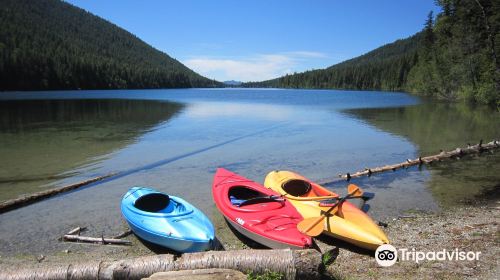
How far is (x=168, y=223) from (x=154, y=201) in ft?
7.70

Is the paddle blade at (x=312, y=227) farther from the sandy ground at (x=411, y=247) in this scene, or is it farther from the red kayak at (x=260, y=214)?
the sandy ground at (x=411, y=247)

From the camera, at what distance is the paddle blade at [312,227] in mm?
9109

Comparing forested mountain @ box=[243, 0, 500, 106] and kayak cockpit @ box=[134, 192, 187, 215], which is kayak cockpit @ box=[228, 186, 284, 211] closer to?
kayak cockpit @ box=[134, 192, 187, 215]

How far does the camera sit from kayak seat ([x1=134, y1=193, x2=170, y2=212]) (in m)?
12.0

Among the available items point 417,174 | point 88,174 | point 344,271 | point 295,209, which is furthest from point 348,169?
point 88,174

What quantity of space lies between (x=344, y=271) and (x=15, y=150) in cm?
2495

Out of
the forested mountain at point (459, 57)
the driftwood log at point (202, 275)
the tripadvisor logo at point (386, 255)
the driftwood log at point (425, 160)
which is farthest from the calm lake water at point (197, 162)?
the driftwood log at point (202, 275)

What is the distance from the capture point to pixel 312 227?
30.3 feet

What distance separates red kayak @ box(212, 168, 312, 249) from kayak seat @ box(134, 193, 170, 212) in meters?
1.73

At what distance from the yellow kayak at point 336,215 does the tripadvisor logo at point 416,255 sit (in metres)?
0.27

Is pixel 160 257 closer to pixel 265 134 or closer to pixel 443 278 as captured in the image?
pixel 443 278

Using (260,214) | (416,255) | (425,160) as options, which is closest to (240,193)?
(260,214)

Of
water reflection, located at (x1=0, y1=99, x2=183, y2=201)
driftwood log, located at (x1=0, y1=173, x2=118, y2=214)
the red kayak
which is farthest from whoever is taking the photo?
water reflection, located at (x1=0, y1=99, x2=183, y2=201)

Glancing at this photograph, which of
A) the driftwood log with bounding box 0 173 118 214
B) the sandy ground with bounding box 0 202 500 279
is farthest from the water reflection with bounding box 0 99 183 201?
the sandy ground with bounding box 0 202 500 279
